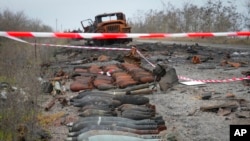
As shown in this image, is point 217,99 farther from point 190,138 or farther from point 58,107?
point 58,107

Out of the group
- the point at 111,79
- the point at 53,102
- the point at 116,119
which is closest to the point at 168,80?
the point at 111,79

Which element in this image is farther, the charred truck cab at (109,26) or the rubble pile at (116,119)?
the charred truck cab at (109,26)

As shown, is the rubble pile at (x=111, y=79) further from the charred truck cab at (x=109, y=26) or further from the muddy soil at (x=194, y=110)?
the charred truck cab at (x=109, y=26)

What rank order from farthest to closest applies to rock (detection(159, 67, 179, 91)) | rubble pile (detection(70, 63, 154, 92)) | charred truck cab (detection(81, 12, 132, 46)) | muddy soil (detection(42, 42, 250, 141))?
charred truck cab (detection(81, 12, 132, 46))
rubble pile (detection(70, 63, 154, 92))
rock (detection(159, 67, 179, 91))
muddy soil (detection(42, 42, 250, 141))

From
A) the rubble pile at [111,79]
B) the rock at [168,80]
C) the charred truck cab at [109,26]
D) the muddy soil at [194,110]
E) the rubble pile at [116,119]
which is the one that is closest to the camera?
the rubble pile at [116,119]

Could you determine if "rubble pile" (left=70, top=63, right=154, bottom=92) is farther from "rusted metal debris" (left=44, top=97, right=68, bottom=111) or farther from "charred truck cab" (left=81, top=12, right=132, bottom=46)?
"charred truck cab" (left=81, top=12, right=132, bottom=46)

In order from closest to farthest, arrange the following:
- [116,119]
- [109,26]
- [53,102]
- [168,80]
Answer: [116,119] → [53,102] → [168,80] → [109,26]

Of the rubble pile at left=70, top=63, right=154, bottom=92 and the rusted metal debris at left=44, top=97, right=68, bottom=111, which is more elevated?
the rubble pile at left=70, top=63, right=154, bottom=92

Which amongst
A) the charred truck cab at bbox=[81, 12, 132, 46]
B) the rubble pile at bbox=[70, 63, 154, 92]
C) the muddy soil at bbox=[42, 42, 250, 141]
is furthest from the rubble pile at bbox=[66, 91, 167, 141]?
the charred truck cab at bbox=[81, 12, 132, 46]

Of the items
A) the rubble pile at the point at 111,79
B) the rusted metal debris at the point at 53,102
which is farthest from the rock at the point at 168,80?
the rusted metal debris at the point at 53,102

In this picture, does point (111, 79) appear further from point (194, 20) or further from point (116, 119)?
point (194, 20)

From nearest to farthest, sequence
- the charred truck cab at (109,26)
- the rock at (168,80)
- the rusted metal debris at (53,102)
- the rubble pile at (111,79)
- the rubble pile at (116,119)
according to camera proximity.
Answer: the rubble pile at (116,119) → the rusted metal debris at (53,102) → the rock at (168,80) → the rubble pile at (111,79) → the charred truck cab at (109,26)

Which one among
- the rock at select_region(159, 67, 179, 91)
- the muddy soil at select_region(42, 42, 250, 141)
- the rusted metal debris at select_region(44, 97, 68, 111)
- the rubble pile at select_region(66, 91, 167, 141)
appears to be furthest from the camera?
the rock at select_region(159, 67, 179, 91)

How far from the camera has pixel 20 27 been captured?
28.2 metres
